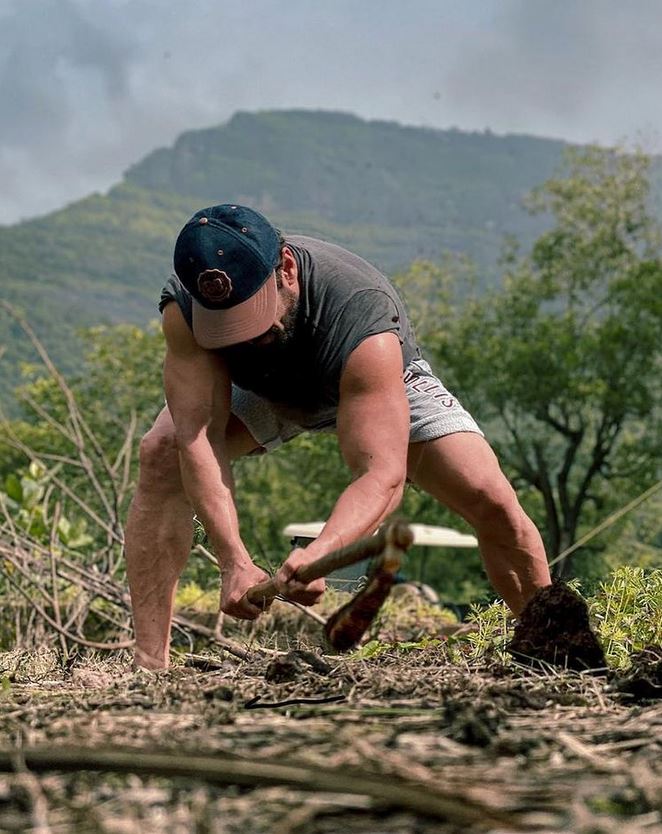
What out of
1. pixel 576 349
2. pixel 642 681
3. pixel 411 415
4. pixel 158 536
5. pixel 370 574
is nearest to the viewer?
pixel 642 681

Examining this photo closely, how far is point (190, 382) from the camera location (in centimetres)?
453

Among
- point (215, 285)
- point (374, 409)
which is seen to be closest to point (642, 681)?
point (374, 409)

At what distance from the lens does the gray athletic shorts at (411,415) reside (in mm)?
4641

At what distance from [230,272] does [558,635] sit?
1.64 metres

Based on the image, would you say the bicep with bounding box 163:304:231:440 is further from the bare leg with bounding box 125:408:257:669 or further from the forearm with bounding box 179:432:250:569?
the bare leg with bounding box 125:408:257:669

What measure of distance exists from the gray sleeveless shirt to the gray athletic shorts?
0.26ft

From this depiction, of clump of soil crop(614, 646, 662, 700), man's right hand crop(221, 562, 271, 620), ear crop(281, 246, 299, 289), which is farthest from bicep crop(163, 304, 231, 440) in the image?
clump of soil crop(614, 646, 662, 700)

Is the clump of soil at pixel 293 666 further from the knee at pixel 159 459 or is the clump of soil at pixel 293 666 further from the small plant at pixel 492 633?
the knee at pixel 159 459

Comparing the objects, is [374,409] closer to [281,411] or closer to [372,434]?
[372,434]

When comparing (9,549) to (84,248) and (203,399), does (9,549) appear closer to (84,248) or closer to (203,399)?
(203,399)

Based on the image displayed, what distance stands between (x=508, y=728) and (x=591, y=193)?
117 ft

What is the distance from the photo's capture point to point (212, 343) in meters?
4.34

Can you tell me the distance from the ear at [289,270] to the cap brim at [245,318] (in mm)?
57

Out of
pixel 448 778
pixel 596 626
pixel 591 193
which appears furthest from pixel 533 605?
pixel 591 193
